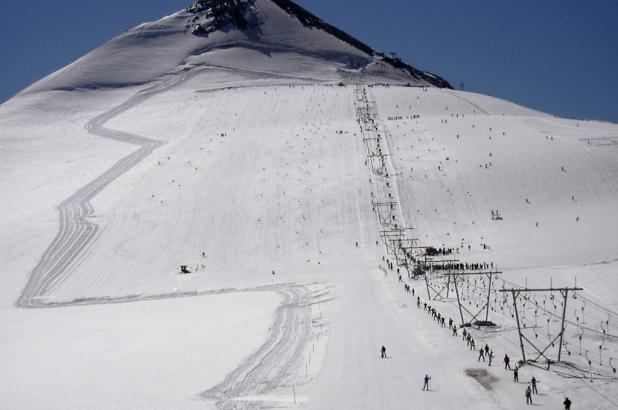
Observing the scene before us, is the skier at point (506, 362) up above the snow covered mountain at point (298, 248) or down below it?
below

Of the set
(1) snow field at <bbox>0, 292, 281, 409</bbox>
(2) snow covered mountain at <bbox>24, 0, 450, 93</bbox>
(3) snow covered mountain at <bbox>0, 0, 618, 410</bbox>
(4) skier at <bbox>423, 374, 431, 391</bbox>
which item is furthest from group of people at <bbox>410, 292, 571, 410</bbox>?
(2) snow covered mountain at <bbox>24, 0, 450, 93</bbox>

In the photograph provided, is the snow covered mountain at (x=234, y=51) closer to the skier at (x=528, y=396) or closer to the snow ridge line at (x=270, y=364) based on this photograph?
the snow ridge line at (x=270, y=364)

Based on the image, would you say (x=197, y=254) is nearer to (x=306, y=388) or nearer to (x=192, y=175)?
(x=192, y=175)

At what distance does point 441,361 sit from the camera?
23.3m

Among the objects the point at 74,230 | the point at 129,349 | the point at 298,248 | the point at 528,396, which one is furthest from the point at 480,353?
the point at 74,230

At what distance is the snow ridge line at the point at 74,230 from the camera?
1642 inches

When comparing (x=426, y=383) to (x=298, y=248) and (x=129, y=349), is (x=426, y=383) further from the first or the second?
(x=298, y=248)

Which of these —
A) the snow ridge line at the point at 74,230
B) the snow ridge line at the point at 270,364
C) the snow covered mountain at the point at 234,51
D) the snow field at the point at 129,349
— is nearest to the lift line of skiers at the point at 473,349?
the snow ridge line at the point at 270,364

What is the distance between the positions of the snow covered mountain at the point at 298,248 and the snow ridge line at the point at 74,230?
22 cm

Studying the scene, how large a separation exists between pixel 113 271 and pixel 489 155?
113 ft

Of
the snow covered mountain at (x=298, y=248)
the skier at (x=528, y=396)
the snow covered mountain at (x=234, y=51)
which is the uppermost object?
the snow covered mountain at (x=234, y=51)

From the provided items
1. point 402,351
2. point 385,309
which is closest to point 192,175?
point 385,309

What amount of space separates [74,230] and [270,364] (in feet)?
104

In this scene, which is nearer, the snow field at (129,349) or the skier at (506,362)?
the skier at (506,362)
